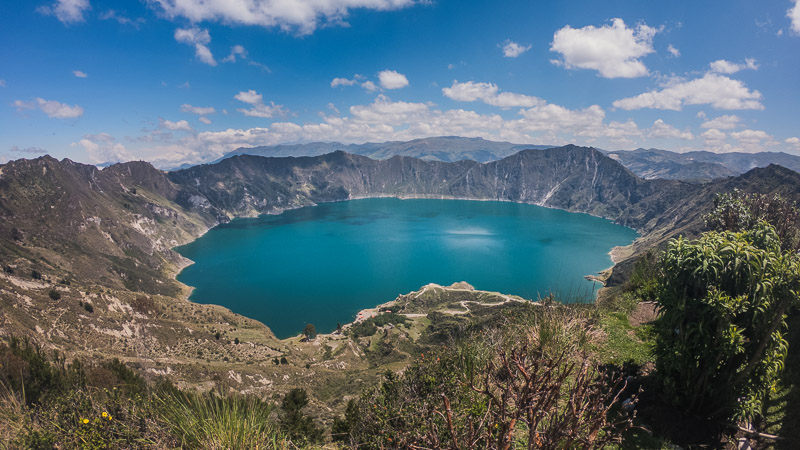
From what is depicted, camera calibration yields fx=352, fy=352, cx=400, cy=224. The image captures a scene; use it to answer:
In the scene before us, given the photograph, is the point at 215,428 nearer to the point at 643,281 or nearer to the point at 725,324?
the point at 725,324

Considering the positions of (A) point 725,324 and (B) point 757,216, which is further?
(B) point 757,216

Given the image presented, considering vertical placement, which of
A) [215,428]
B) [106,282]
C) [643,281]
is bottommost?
[106,282]

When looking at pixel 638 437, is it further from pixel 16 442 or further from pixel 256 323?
pixel 256 323

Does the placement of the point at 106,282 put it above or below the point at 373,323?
above

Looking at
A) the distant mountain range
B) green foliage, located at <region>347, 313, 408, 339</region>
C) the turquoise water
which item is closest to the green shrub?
the distant mountain range

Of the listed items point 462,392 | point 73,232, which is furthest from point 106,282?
point 462,392

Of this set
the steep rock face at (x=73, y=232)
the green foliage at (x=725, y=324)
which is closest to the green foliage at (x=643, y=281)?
the green foliage at (x=725, y=324)
